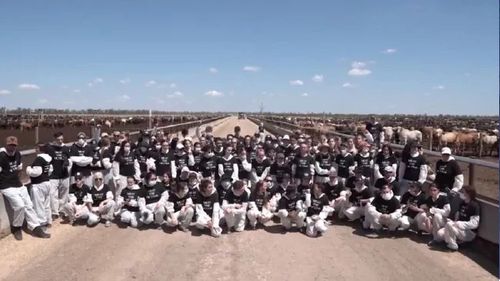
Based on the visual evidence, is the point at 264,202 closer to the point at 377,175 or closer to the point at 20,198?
the point at 377,175

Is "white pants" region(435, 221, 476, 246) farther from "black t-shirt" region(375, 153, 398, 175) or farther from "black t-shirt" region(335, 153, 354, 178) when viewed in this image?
"black t-shirt" region(335, 153, 354, 178)

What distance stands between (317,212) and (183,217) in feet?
9.00

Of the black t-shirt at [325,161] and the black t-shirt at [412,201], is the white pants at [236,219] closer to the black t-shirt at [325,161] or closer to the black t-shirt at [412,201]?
the black t-shirt at [325,161]

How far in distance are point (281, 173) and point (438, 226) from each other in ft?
13.1

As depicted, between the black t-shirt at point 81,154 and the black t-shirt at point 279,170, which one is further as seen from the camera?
the black t-shirt at point 279,170

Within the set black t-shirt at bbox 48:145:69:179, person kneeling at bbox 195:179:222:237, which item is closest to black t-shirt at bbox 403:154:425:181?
person kneeling at bbox 195:179:222:237

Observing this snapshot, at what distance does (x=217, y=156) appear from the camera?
40.7 feet

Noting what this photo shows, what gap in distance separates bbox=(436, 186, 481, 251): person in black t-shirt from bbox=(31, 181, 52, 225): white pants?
298 inches

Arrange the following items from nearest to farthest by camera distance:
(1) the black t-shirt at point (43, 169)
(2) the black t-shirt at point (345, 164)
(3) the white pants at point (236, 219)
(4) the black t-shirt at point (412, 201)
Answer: (1) the black t-shirt at point (43, 169) < (4) the black t-shirt at point (412, 201) < (3) the white pants at point (236, 219) < (2) the black t-shirt at point (345, 164)

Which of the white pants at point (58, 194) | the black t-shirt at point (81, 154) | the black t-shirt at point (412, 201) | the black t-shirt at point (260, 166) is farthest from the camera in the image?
the black t-shirt at point (260, 166)

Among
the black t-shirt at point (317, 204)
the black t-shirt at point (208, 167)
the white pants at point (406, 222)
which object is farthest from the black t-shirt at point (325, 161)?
the white pants at point (406, 222)

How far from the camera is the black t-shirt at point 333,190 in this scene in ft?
36.9

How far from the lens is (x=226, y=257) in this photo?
8.17 metres

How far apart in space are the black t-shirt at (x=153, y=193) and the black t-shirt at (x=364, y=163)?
4.73 m
